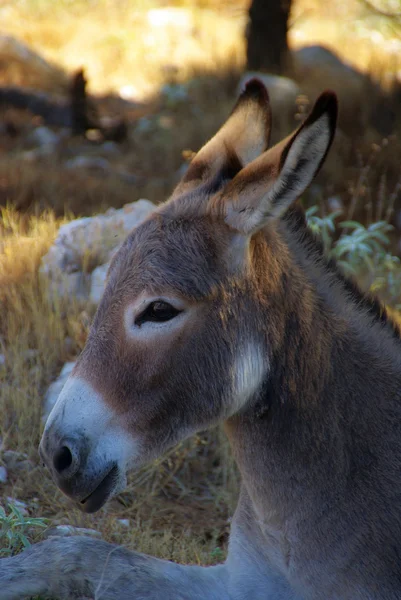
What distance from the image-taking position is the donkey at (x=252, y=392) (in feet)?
7.74

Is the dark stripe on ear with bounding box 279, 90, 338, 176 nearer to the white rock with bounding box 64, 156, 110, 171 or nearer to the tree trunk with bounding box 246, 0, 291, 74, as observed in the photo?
the white rock with bounding box 64, 156, 110, 171

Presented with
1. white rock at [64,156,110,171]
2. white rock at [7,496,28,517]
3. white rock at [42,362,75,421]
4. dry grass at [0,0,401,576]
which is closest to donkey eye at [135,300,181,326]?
dry grass at [0,0,401,576]

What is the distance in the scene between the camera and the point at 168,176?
10.9m

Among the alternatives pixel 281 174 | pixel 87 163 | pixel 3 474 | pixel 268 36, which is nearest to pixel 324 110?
pixel 281 174

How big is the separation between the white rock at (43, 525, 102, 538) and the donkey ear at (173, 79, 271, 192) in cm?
147

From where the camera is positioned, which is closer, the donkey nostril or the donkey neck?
the donkey nostril

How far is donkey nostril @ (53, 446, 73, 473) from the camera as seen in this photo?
228 cm

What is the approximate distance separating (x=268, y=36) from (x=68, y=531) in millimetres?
10022

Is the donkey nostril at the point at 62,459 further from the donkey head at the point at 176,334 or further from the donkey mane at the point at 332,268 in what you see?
the donkey mane at the point at 332,268

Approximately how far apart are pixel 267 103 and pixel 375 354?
0.98 metres

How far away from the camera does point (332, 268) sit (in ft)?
9.23

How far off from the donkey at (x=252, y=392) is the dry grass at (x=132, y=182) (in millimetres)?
911

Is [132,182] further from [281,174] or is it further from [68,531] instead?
[281,174]

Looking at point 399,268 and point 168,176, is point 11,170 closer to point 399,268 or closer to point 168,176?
point 168,176
